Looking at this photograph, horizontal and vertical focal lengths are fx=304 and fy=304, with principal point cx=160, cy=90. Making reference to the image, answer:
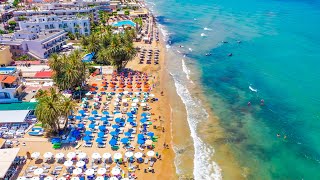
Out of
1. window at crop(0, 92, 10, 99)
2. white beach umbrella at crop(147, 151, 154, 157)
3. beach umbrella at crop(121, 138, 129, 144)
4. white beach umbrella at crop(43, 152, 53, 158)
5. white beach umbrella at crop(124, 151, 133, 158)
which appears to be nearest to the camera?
white beach umbrella at crop(43, 152, 53, 158)

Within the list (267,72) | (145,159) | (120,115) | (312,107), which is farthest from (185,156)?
(267,72)

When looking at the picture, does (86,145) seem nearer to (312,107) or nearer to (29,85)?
(29,85)

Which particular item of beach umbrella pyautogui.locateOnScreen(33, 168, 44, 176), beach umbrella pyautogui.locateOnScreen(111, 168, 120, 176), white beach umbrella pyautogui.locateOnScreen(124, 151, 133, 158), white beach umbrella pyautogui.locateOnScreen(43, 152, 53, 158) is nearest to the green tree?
white beach umbrella pyautogui.locateOnScreen(43, 152, 53, 158)

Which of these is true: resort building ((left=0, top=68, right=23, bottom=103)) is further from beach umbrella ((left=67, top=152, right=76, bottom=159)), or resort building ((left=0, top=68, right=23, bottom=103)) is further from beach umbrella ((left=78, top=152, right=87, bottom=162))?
beach umbrella ((left=78, top=152, right=87, bottom=162))

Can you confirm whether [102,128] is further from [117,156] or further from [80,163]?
[80,163]

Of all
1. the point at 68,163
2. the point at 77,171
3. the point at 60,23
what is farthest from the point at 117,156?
the point at 60,23

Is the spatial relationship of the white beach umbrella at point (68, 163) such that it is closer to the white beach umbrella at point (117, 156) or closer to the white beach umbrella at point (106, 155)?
the white beach umbrella at point (106, 155)
